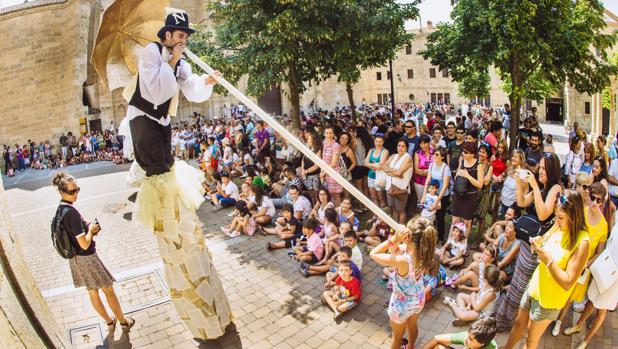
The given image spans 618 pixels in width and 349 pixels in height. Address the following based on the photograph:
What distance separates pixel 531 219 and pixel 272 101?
34.6 meters

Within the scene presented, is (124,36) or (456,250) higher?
(124,36)

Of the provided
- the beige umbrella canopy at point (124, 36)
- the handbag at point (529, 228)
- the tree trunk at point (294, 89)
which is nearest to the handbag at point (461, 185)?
the handbag at point (529, 228)

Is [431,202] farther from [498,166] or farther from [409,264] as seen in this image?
[409,264]

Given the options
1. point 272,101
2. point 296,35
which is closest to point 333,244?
point 296,35

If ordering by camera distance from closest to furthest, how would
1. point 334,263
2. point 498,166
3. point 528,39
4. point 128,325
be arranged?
point 128,325
point 334,263
point 498,166
point 528,39

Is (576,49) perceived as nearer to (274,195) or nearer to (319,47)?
(319,47)

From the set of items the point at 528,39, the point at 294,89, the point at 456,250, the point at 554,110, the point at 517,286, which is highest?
the point at 528,39

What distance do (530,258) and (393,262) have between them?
1.76 m

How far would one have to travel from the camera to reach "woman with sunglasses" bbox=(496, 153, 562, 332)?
483cm

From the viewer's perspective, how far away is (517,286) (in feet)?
16.1

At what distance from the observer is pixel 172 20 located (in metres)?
3.92

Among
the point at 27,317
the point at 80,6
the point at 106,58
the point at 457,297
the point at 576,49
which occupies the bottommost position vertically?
the point at 457,297

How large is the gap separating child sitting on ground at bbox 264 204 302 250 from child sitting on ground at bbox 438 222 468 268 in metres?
2.56

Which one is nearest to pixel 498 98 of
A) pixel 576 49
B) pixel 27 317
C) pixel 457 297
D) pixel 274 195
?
pixel 576 49
